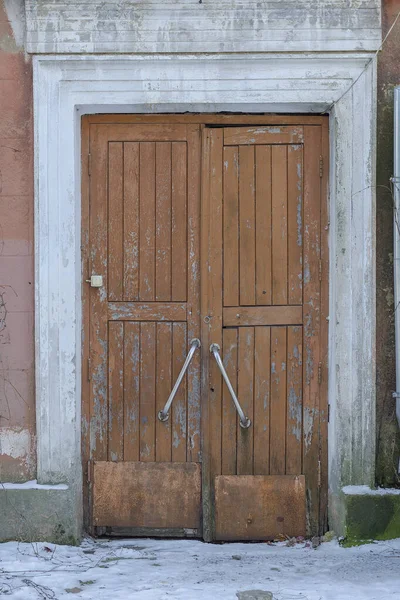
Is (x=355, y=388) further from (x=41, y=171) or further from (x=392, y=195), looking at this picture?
(x=41, y=171)

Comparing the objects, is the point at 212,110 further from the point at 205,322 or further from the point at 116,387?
the point at 116,387

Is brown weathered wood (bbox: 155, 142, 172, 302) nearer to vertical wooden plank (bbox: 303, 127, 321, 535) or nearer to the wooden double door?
the wooden double door

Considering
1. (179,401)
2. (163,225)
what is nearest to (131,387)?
(179,401)

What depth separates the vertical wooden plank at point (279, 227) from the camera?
4.54 meters

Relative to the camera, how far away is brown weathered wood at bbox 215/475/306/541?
459 centimetres

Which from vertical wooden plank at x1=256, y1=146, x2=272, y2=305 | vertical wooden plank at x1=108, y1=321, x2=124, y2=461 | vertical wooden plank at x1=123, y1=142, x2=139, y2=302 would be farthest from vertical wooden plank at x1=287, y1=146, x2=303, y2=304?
vertical wooden plank at x1=108, y1=321, x2=124, y2=461

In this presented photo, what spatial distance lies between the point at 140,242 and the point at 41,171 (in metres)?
0.69

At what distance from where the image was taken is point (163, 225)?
15.0 feet

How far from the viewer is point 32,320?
14.7 ft

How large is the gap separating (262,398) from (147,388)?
2.21 ft

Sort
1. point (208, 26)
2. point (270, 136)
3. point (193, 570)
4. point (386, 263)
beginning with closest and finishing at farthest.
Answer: point (193, 570), point (208, 26), point (386, 263), point (270, 136)

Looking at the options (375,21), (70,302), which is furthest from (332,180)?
(70,302)

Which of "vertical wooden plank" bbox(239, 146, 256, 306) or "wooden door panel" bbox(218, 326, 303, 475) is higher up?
"vertical wooden plank" bbox(239, 146, 256, 306)

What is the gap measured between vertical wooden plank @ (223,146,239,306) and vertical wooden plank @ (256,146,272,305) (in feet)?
0.40
